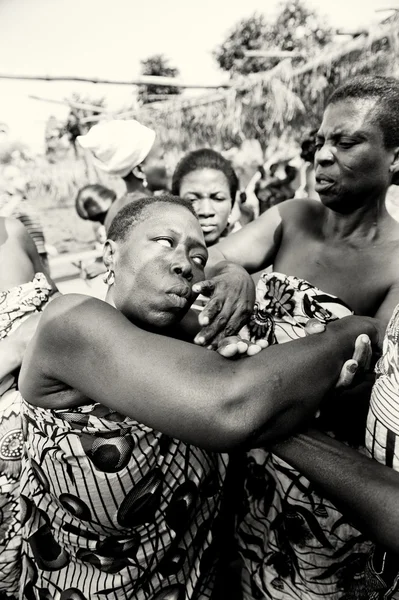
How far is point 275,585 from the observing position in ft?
5.18

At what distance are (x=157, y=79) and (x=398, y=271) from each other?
700cm

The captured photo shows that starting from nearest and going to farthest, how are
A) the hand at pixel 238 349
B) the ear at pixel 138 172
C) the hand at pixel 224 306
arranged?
the hand at pixel 238 349 < the hand at pixel 224 306 < the ear at pixel 138 172

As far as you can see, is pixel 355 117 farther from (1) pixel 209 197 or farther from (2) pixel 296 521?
(2) pixel 296 521

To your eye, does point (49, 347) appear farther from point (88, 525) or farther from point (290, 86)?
point (290, 86)

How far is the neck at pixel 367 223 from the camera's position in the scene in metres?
1.70

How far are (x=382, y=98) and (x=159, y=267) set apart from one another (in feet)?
3.46

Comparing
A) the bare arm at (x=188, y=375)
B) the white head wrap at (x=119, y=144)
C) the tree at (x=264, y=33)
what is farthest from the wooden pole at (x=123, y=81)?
the tree at (x=264, y=33)

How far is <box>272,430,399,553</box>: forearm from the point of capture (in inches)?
33.2

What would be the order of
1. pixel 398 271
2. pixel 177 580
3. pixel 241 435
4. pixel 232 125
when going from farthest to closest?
1. pixel 232 125
2. pixel 398 271
3. pixel 177 580
4. pixel 241 435

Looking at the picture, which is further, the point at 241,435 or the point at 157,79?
the point at 157,79

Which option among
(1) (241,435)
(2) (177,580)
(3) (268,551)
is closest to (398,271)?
(1) (241,435)

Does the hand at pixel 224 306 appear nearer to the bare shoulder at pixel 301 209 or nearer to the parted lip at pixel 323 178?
the parted lip at pixel 323 178

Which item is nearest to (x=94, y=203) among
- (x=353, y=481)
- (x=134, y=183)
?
(x=134, y=183)

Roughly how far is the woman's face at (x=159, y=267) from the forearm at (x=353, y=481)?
499mm
